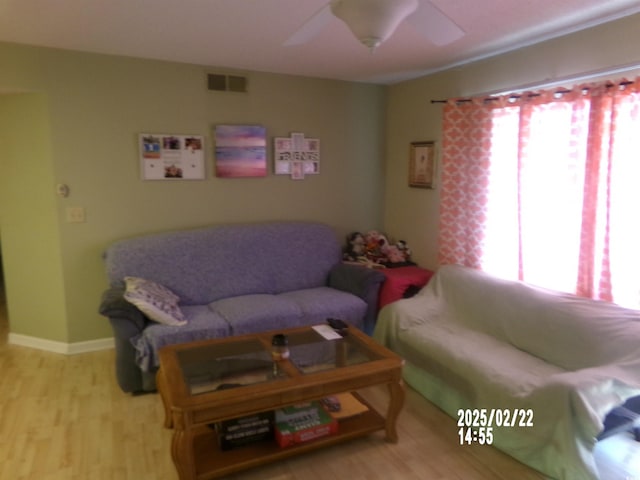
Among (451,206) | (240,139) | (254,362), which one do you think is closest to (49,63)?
(240,139)

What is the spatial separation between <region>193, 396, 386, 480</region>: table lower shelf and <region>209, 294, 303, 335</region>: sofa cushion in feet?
2.72

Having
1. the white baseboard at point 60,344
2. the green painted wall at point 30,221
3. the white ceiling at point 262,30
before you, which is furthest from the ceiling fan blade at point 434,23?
the white baseboard at point 60,344

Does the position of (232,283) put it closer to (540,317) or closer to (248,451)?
(248,451)

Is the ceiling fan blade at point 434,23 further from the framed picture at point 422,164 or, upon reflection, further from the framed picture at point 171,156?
the framed picture at point 171,156

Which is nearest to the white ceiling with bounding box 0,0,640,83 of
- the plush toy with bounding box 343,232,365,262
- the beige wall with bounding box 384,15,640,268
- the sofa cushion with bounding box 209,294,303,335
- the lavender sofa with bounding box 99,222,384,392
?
the beige wall with bounding box 384,15,640,268

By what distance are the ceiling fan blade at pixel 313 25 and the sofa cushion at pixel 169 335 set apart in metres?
1.83

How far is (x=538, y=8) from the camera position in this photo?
229 centimetres

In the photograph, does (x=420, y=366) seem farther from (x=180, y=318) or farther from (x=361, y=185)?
(x=361, y=185)

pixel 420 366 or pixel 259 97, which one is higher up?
pixel 259 97

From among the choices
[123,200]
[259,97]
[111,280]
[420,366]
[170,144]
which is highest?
[259,97]

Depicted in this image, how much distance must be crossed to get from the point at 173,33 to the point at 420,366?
2.60 meters

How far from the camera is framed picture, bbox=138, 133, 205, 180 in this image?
346cm

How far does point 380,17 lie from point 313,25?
1.14ft

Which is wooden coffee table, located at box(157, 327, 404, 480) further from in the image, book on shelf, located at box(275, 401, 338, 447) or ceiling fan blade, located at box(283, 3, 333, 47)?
ceiling fan blade, located at box(283, 3, 333, 47)
